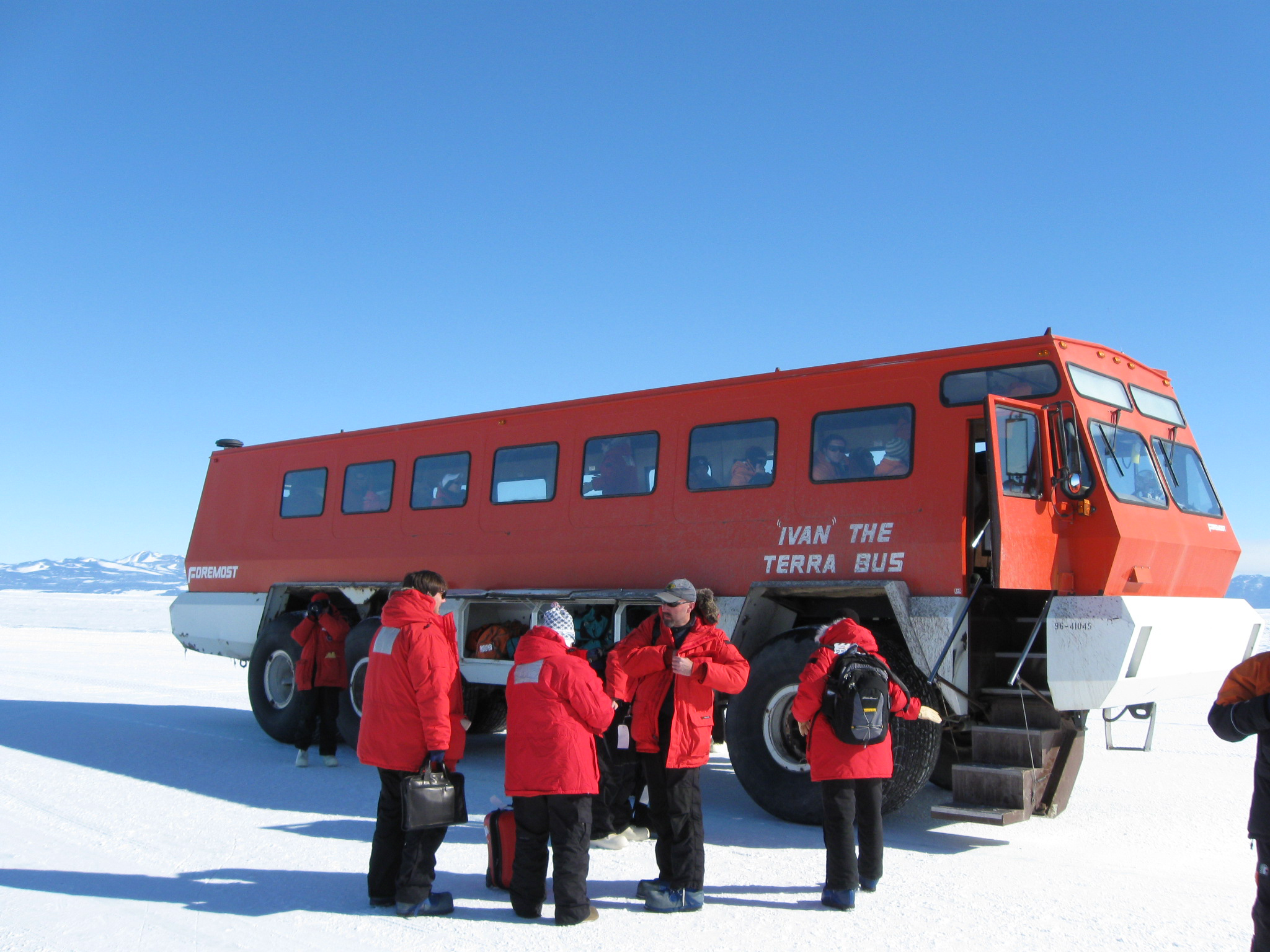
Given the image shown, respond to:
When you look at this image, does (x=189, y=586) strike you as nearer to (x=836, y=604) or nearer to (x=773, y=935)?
(x=836, y=604)

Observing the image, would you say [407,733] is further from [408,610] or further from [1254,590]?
[1254,590]

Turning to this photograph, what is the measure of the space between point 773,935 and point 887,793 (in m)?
2.39

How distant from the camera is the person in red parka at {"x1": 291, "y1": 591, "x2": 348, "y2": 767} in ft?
31.4

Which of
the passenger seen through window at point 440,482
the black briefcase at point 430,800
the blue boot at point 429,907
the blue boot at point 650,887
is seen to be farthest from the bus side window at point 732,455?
the blue boot at point 429,907

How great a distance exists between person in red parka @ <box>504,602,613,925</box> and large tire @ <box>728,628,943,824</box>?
2.47m

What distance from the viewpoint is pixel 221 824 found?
22.6 feet

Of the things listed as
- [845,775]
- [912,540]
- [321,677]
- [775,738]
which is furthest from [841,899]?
[321,677]

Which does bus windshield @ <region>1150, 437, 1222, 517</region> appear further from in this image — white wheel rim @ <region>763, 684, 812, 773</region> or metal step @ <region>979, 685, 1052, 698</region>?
white wheel rim @ <region>763, 684, 812, 773</region>

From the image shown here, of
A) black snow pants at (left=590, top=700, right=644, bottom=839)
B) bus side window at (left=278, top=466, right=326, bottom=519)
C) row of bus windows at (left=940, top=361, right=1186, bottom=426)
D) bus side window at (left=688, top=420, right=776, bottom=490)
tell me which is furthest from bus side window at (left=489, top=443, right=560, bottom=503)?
→ row of bus windows at (left=940, top=361, right=1186, bottom=426)

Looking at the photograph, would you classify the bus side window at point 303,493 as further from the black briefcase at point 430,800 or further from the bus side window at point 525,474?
the black briefcase at point 430,800

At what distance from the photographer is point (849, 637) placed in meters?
5.43

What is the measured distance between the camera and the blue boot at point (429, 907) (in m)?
4.94

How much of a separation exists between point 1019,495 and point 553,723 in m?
3.58

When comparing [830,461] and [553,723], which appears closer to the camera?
[553,723]
